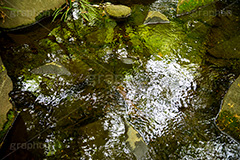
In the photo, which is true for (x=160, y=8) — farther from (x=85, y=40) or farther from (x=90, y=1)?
(x=85, y=40)

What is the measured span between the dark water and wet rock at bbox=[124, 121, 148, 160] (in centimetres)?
5

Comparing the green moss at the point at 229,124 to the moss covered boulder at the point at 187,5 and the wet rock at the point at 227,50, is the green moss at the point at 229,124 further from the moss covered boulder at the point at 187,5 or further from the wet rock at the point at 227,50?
the moss covered boulder at the point at 187,5

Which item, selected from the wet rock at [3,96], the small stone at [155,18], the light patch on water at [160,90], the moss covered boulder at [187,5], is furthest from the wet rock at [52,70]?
the moss covered boulder at [187,5]

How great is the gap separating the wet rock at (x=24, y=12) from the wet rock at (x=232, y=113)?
5.02 m

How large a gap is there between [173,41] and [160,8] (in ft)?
5.79

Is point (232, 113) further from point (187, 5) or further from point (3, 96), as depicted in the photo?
point (187, 5)

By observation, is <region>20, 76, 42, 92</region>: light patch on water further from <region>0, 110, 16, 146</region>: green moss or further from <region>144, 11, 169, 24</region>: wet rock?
<region>144, 11, 169, 24</region>: wet rock

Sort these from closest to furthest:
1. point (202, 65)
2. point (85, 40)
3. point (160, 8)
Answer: point (202, 65), point (85, 40), point (160, 8)

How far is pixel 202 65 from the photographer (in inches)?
158

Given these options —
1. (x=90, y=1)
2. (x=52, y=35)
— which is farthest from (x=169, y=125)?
(x=90, y=1)

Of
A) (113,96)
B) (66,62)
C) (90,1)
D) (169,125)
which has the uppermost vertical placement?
(90,1)

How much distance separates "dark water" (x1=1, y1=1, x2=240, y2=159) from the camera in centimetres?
279

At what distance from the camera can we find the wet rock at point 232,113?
2758 millimetres

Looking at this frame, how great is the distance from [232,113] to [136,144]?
1.60m
